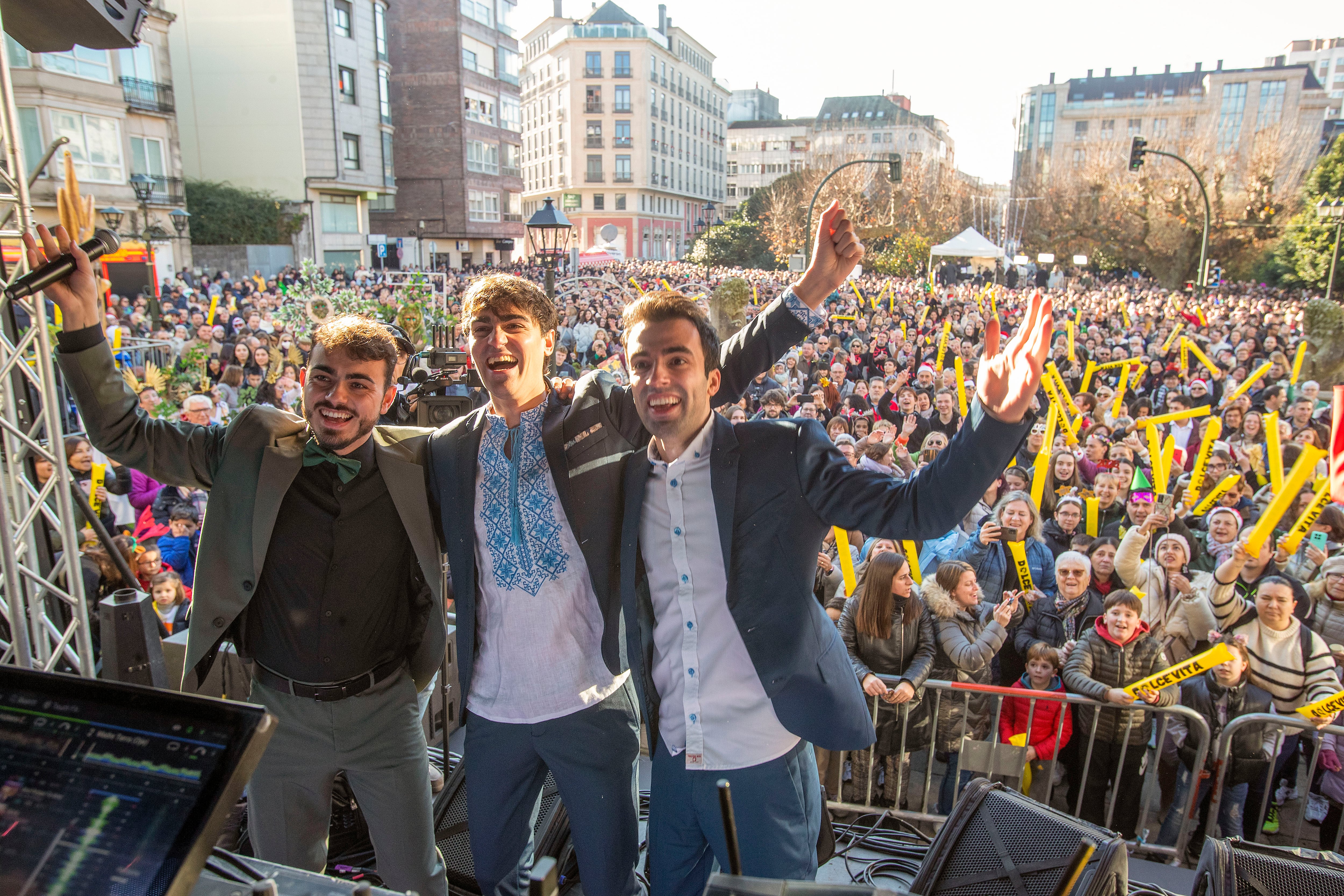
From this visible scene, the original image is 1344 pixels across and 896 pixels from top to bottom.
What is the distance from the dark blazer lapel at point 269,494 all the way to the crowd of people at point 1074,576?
23.2 inches

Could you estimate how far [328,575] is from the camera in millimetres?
2107

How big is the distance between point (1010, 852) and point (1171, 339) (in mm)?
13386

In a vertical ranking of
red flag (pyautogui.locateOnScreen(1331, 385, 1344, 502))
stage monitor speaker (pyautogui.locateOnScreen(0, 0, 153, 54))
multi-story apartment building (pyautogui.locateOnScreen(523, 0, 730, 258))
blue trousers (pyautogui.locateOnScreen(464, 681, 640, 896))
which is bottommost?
blue trousers (pyautogui.locateOnScreen(464, 681, 640, 896))

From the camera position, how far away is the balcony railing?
26.2 meters

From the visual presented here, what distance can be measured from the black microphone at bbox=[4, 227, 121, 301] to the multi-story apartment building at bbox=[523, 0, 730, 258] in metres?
61.7

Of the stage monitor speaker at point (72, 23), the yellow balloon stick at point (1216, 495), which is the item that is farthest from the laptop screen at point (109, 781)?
the yellow balloon stick at point (1216, 495)

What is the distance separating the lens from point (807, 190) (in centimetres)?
3900

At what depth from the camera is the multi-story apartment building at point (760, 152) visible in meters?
88.9

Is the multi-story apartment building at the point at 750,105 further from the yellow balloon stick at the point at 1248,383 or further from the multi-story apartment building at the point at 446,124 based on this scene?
the yellow balloon stick at the point at 1248,383

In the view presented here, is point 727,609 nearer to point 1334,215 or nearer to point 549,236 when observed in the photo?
point 549,236

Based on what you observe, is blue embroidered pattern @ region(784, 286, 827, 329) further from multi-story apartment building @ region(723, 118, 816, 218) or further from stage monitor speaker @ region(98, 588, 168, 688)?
multi-story apartment building @ region(723, 118, 816, 218)

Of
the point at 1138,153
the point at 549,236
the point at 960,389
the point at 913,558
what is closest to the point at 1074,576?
the point at 913,558

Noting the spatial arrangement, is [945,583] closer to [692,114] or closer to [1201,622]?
[1201,622]

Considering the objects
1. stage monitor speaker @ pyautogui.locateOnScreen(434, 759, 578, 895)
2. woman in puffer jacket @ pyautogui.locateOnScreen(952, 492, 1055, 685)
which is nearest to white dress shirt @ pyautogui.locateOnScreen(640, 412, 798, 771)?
stage monitor speaker @ pyautogui.locateOnScreen(434, 759, 578, 895)
